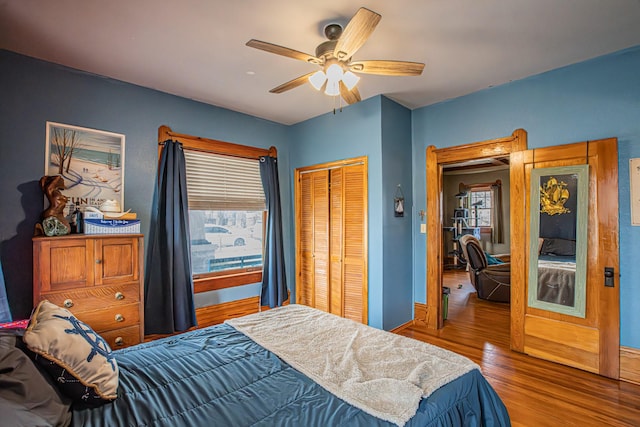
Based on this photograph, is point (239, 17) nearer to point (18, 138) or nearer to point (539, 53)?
point (18, 138)

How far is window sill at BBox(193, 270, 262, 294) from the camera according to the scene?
11.9ft

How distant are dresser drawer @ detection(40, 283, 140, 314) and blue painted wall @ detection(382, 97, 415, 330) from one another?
2.46m

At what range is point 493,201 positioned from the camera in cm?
812

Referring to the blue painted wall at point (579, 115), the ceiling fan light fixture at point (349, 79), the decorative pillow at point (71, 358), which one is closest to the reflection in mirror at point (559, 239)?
the blue painted wall at point (579, 115)

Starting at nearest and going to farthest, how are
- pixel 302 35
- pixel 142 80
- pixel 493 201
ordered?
pixel 302 35 < pixel 142 80 < pixel 493 201

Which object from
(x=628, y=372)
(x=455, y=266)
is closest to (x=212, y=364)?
(x=628, y=372)

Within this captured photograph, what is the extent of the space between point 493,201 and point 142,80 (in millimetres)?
8074

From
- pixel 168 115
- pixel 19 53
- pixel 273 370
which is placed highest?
pixel 19 53

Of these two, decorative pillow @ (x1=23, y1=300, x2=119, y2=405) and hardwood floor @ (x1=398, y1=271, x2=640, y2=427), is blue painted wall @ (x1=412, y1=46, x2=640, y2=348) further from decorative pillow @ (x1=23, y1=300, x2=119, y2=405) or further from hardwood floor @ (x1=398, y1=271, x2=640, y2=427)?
decorative pillow @ (x1=23, y1=300, x2=119, y2=405)

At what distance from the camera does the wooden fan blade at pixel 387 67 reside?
208 centimetres

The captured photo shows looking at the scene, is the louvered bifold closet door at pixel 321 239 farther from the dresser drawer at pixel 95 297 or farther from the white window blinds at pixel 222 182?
the dresser drawer at pixel 95 297

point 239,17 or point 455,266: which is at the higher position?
point 239,17

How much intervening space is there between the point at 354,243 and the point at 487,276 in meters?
2.65

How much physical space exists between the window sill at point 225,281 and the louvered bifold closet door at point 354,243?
47.2 inches
